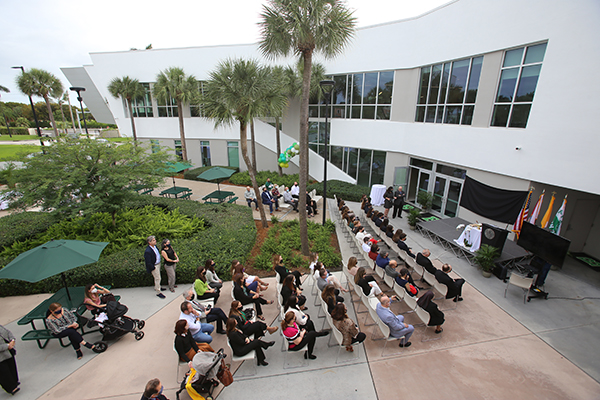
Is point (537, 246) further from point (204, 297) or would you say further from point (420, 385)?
point (204, 297)

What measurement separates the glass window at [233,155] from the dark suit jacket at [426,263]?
18.5m

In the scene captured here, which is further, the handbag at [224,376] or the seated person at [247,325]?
the seated person at [247,325]

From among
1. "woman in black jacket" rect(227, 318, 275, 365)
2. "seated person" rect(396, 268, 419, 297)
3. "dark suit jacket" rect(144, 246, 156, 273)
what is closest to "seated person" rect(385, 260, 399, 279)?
"seated person" rect(396, 268, 419, 297)

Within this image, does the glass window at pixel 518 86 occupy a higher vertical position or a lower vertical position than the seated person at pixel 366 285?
higher

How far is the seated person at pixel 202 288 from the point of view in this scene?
6242mm

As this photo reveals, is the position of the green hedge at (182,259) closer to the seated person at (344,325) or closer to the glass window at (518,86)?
the seated person at (344,325)

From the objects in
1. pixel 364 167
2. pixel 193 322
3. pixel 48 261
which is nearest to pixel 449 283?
pixel 193 322

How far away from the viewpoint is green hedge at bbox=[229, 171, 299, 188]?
18875 mm

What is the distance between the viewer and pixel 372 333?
19.3 ft

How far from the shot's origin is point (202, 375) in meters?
4.09

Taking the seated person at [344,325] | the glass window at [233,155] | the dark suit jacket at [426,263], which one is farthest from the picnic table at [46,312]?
the glass window at [233,155]

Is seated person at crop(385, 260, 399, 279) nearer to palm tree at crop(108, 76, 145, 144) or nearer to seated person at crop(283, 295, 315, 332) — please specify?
seated person at crop(283, 295, 315, 332)

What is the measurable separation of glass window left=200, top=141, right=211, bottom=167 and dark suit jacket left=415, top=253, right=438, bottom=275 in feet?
67.7

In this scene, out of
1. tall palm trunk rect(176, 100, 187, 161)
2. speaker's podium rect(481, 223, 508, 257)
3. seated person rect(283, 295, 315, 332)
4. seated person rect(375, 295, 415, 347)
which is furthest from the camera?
tall palm trunk rect(176, 100, 187, 161)
